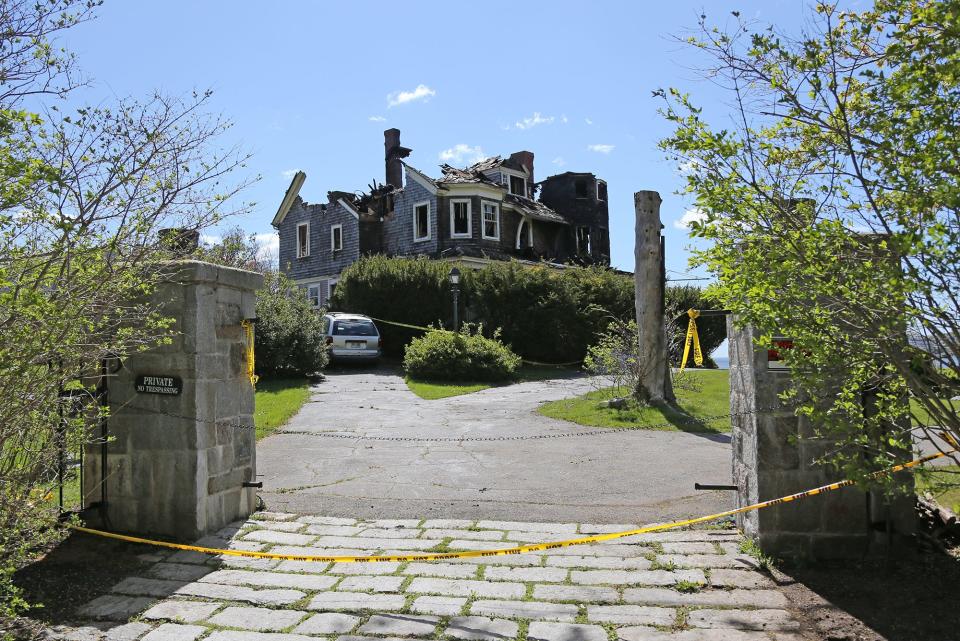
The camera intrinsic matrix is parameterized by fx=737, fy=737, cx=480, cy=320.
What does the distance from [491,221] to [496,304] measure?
27.9 ft

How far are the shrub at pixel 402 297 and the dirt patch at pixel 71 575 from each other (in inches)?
695

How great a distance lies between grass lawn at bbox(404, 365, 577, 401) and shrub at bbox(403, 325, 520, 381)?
1.31 feet

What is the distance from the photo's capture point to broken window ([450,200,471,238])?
30.1 m

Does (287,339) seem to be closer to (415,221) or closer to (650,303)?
(650,303)

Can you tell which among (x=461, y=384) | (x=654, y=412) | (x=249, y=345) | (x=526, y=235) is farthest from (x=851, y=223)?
(x=526, y=235)

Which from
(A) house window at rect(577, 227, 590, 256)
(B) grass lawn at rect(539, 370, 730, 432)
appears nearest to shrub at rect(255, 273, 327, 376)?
(B) grass lawn at rect(539, 370, 730, 432)

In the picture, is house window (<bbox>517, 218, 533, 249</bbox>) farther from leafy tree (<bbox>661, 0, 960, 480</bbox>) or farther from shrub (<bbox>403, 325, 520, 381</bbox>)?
leafy tree (<bbox>661, 0, 960, 480</bbox>)

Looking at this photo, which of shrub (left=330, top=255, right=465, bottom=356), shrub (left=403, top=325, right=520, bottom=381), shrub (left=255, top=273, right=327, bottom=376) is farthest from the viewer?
shrub (left=330, top=255, right=465, bottom=356)

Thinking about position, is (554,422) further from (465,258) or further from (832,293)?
(465,258)

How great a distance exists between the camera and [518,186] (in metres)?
34.8

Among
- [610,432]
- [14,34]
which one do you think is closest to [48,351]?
[14,34]

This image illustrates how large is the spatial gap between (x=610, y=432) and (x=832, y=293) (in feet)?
24.8

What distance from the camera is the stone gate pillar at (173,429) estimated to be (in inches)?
225

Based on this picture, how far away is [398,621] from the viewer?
410 cm
